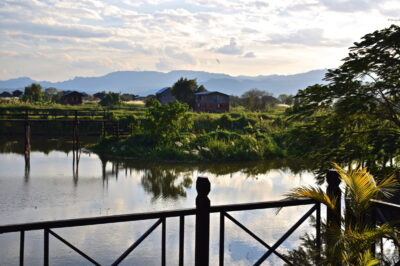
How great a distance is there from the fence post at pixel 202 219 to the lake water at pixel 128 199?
5050 millimetres

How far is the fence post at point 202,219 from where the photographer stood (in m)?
4.41

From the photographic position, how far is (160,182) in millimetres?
19578

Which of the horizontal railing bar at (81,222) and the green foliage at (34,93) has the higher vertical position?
the green foliage at (34,93)

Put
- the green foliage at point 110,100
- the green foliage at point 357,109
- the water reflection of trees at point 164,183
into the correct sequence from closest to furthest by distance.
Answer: the green foliage at point 357,109 → the water reflection of trees at point 164,183 → the green foliage at point 110,100

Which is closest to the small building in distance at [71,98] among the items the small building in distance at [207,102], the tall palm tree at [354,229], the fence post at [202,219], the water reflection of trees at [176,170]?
the small building in distance at [207,102]

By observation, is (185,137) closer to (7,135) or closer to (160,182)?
(160,182)

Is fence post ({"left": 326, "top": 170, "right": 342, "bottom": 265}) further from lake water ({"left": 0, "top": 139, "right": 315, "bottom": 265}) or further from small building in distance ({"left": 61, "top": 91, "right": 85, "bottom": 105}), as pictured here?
small building in distance ({"left": 61, "top": 91, "right": 85, "bottom": 105})

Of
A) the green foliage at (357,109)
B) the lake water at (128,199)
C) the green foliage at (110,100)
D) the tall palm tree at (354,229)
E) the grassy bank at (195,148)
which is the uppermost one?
the green foliage at (110,100)

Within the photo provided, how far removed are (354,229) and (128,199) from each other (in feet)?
38.4

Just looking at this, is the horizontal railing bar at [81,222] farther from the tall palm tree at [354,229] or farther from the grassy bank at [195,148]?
the grassy bank at [195,148]

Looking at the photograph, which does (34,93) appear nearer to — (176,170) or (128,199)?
(176,170)

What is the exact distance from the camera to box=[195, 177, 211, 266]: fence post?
441cm

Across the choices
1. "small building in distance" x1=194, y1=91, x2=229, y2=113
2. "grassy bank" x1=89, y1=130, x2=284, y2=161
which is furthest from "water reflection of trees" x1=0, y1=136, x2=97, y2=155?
"small building in distance" x1=194, y1=91, x2=229, y2=113

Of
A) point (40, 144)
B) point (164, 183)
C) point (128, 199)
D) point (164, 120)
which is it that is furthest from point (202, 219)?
point (40, 144)
